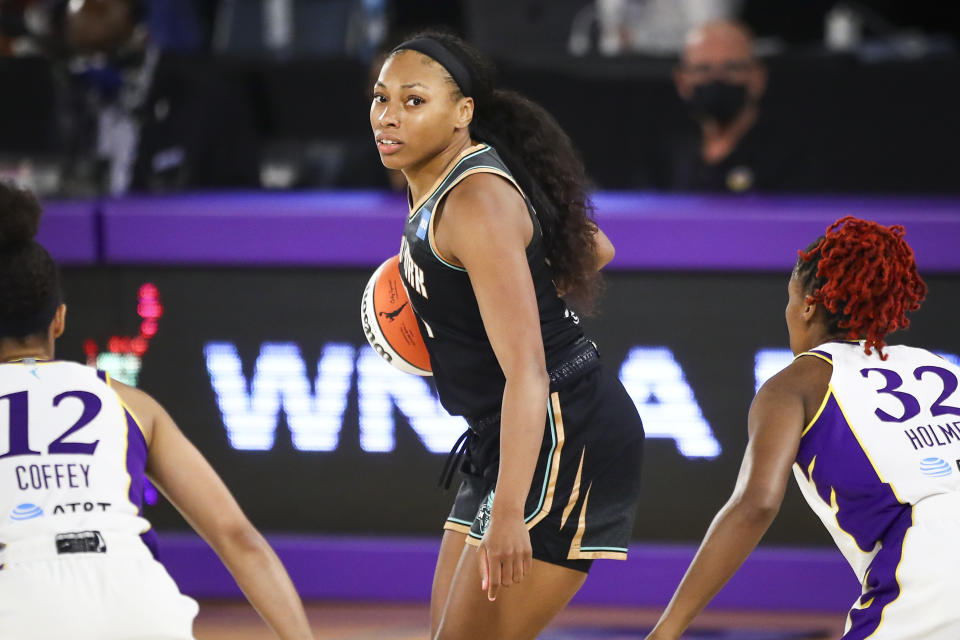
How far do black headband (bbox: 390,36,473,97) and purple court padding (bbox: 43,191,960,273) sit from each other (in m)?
1.50

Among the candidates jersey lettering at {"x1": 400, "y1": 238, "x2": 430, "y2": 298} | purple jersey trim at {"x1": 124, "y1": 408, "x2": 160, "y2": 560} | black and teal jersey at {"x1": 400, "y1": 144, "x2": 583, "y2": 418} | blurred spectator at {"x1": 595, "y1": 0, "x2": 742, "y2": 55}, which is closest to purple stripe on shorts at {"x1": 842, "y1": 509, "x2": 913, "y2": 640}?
black and teal jersey at {"x1": 400, "y1": 144, "x2": 583, "y2": 418}

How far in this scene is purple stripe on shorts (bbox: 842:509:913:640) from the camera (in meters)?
2.29

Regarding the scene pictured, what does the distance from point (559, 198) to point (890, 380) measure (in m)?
0.75

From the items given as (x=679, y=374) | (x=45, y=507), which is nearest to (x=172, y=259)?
(x=679, y=374)

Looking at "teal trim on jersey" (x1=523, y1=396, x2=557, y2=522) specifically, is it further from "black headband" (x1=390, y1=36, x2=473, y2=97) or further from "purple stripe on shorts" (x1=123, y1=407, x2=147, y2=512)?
"purple stripe on shorts" (x1=123, y1=407, x2=147, y2=512)

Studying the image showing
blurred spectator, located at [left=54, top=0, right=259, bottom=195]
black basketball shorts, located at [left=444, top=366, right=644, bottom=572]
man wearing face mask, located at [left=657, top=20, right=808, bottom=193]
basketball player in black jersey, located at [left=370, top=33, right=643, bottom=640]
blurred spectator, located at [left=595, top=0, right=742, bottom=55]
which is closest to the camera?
basketball player in black jersey, located at [left=370, top=33, right=643, bottom=640]

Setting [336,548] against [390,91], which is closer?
[390,91]

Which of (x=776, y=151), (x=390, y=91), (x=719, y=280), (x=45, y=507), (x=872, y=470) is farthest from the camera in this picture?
(x=776, y=151)

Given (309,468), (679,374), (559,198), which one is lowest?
(309,468)

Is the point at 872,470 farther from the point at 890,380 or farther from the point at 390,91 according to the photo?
the point at 390,91

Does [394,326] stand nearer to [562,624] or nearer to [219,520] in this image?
[219,520]

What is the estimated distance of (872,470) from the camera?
2.34 m

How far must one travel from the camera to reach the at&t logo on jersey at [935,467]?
7.66 ft

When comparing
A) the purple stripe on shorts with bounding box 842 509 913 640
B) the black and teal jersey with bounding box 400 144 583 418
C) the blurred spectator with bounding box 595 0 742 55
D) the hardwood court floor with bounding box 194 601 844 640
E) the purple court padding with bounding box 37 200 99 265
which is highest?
the blurred spectator with bounding box 595 0 742 55
